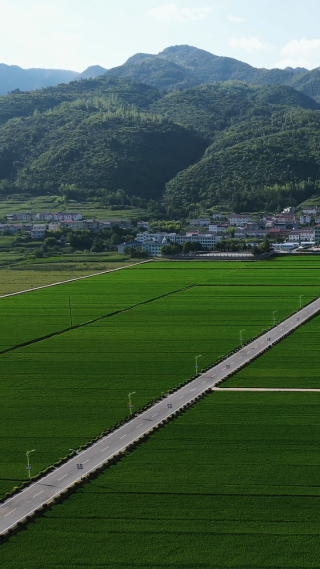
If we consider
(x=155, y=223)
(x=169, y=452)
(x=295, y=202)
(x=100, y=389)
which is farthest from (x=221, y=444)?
(x=295, y=202)

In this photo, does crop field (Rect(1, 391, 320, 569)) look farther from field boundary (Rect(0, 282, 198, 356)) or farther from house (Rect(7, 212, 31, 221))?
house (Rect(7, 212, 31, 221))

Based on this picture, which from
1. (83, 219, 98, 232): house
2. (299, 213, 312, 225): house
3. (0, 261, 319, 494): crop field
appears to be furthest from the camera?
(299, 213, 312, 225): house

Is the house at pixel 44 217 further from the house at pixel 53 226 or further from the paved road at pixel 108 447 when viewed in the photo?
the paved road at pixel 108 447

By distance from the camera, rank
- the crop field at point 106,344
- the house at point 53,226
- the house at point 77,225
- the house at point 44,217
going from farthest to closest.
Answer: the house at point 44,217 → the house at point 77,225 → the house at point 53,226 → the crop field at point 106,344

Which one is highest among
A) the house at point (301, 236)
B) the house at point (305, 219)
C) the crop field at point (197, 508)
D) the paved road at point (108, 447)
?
the house at point (305, 219)

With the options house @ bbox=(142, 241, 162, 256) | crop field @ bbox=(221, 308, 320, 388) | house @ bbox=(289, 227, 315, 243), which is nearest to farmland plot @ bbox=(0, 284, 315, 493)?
crop field @ bbox=(221, 308, 320, 388)

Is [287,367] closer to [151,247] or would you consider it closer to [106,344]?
[106,344]

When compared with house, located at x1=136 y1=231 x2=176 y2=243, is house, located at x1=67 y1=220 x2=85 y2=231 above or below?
above

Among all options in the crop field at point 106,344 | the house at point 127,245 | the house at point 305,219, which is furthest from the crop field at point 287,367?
the house at point 305,219
